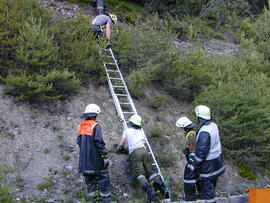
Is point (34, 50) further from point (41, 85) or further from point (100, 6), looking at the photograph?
point (100, 6)

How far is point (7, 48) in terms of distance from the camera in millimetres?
7938

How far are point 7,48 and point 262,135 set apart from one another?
22.0 ft

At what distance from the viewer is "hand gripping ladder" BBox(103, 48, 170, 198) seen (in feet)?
26.6

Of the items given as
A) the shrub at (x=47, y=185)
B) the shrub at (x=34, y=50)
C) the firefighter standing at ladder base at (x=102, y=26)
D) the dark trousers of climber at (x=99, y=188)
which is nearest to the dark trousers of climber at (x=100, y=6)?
the firefighter standing at ladder base at (x=102, y=26)

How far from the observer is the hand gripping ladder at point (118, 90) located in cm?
811

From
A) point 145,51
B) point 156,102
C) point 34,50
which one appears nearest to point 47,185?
point 34,50

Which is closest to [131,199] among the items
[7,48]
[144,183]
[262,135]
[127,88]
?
[144,183]

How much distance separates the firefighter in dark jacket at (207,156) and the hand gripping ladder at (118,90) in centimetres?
208

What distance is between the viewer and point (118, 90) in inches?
350

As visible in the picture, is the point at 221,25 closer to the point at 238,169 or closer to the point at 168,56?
the point at 168,56

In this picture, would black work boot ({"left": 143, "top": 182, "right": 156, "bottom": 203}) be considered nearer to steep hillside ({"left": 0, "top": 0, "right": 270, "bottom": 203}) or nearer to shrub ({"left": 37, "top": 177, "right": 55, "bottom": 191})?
steep hillside ({"left": 0, "top": 0, "right": 270, "bottom": 203})

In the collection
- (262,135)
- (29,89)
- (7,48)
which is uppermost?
(7,48)

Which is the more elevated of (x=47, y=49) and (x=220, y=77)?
(x=47, y=49)

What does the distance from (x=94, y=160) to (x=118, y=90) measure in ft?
11.0
